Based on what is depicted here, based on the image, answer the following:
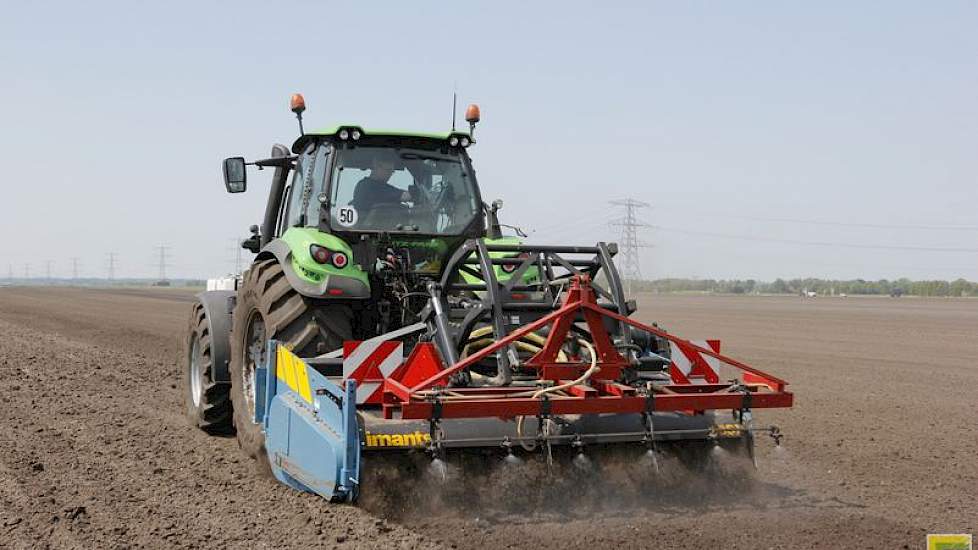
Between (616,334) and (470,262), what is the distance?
1.01 meters

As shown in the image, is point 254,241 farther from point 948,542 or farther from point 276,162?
point 948,542

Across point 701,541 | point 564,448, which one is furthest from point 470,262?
point 701,541

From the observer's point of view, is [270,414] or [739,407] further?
[270,414]

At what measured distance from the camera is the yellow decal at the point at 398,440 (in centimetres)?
467

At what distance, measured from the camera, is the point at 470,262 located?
19.7 feet

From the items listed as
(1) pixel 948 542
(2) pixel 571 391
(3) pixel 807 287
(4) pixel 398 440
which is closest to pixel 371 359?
(4) pixel 398 440

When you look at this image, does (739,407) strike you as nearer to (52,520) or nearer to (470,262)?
(470,262)

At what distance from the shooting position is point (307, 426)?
491 centimetres

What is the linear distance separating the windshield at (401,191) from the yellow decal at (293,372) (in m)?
1.10

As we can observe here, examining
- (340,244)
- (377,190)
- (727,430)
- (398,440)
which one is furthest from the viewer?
(377,190)

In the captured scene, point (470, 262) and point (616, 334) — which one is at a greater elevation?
point (470, 262)

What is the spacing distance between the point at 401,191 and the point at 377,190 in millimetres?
181

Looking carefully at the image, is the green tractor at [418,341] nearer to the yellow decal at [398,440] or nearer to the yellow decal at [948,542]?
the yellow decal at [398,440]

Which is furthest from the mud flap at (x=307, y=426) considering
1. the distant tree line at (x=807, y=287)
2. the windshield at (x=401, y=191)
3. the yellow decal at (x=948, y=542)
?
the distant tree line at (x=807, y=287)
